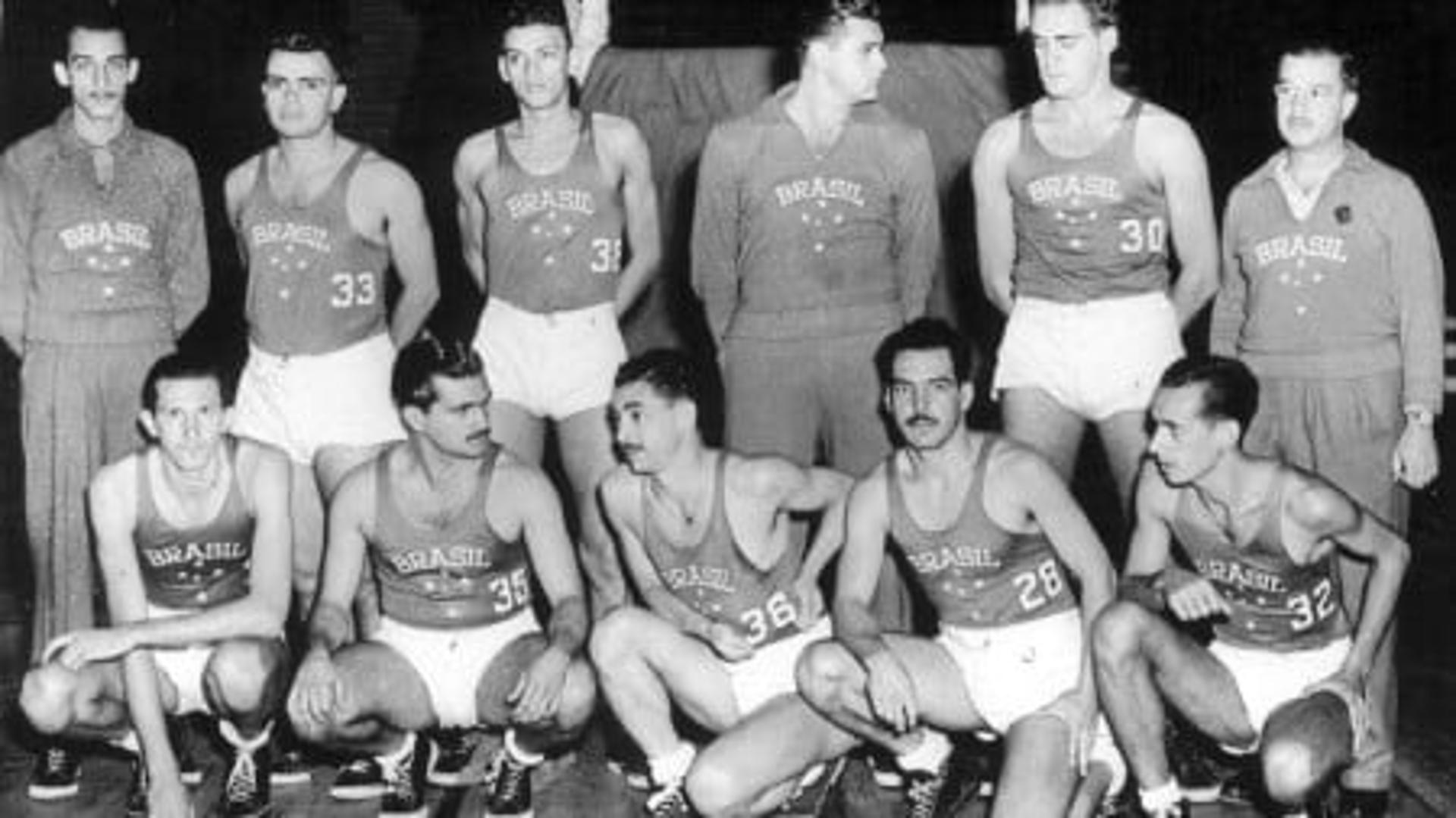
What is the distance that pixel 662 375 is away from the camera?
16.1 feet

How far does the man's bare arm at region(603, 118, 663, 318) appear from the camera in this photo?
5496mm

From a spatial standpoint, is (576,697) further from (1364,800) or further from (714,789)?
(1364,800)

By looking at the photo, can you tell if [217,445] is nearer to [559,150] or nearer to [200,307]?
[200,307]

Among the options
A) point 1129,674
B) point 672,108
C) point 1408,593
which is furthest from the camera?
point 1408,593

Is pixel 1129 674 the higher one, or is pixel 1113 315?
pixel 1113 315

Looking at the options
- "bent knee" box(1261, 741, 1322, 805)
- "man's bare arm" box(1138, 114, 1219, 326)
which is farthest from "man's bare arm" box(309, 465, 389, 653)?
"bent knee" box(1261, 741, 1322, 805)

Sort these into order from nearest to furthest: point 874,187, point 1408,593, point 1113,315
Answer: point 1113,315 → point 874,187 → point 1408,593

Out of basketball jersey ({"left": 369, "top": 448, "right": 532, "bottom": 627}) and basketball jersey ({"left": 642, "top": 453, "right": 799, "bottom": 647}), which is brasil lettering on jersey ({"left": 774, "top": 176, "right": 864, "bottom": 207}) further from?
basketball jersey ({"left": 369, "top": 448, "right": 532, "bottom": 627})

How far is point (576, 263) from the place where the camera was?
5426 mm

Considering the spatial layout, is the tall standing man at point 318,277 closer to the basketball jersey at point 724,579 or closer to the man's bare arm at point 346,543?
the man's bare arm at point 346,543

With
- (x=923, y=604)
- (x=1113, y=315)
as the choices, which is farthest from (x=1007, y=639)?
(x=923, y=604)

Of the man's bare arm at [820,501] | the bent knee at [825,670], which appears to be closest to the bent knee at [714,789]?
the bent knee at [825,670]

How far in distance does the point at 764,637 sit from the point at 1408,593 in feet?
12.6

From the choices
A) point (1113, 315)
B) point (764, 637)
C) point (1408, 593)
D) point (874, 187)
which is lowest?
point (1408, 593)
